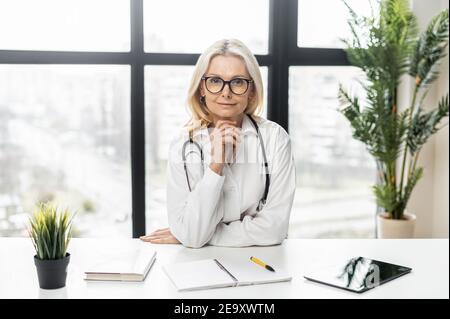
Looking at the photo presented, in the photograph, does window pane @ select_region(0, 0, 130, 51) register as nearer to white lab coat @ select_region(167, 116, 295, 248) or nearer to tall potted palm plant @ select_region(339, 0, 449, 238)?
tall potted palm plant @ select_region(339, 0, 449, 238)

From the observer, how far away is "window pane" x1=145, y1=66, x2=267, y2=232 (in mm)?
4305

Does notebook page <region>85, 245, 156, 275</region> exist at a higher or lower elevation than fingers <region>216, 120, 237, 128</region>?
lower

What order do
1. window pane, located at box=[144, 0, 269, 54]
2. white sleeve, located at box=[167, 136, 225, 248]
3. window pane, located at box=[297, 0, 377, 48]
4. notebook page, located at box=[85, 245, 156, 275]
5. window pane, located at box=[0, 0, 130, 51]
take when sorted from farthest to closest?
window pane, located at box=[297, 0, 377, 48] → window pane, located at box=[144, 0, 269, 54] → window pane, located at box=[0, 0, 130, 51] → white sleeve, located at box=[167, 136, 225, 248] → notebook page, located at box=[85, 245, 156, 275]

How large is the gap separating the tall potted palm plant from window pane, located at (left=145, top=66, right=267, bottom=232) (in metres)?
1.24

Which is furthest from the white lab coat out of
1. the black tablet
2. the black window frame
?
the black window frame

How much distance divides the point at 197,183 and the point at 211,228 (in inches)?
7.8

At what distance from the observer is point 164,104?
4.33 meters

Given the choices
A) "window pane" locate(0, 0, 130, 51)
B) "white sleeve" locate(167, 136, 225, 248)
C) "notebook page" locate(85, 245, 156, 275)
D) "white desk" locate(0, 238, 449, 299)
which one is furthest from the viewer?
"window pane" locate(0, 0, 130, 51)

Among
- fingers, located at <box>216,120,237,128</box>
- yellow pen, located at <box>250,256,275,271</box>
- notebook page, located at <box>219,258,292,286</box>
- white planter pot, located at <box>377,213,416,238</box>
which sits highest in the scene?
fingers, located at <box>216,120,237,128</box>

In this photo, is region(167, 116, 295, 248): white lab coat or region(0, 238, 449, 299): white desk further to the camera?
region(167, 116, 295, 248): white lab coat

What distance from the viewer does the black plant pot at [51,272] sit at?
64.7 inches

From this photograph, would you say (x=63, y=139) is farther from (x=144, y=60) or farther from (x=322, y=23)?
(x=322, y=23)

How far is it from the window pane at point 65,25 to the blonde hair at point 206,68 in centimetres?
198

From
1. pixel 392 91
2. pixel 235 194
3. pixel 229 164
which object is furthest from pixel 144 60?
pixel 235 194
